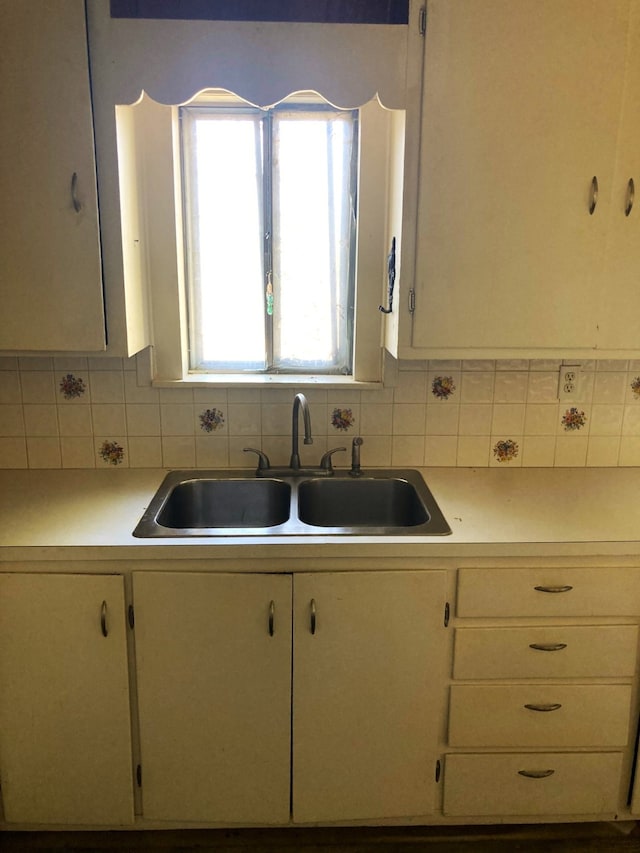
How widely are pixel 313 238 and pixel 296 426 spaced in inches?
23.8

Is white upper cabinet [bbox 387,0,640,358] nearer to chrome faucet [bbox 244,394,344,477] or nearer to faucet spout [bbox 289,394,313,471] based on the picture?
faucet spout [bbox 289,394,313,471]

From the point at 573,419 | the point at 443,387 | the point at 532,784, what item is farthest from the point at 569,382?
the point at 532,784

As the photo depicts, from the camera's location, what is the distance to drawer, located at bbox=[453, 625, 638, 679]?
159 cm

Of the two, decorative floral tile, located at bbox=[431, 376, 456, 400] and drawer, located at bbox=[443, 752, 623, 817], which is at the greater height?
decorative floral tile, located at bbox=[431, 376, 456, 400]

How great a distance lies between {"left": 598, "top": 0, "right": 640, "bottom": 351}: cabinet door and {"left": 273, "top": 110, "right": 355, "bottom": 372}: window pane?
2.46 ft

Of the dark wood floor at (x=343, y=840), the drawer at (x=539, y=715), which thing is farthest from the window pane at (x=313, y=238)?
the dark wood floor at (x=343, y=840)

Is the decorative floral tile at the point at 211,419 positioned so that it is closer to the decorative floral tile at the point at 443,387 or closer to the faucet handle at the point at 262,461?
the faucet handle at the point at 262,461

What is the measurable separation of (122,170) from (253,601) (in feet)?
→ 3.76

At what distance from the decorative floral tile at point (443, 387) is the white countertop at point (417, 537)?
238mm

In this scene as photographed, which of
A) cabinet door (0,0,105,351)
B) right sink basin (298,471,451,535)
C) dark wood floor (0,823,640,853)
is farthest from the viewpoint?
right sink basin (298,471,451,535)

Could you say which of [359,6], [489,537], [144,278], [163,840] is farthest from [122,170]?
[163,840]

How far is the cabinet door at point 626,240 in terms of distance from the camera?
156 centimetres

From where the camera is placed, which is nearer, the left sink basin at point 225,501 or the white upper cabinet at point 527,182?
the white upper cabinet at point 527,182

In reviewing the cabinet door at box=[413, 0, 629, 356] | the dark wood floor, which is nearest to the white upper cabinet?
the cabinet door at box=[413, 0, 629, 356]
